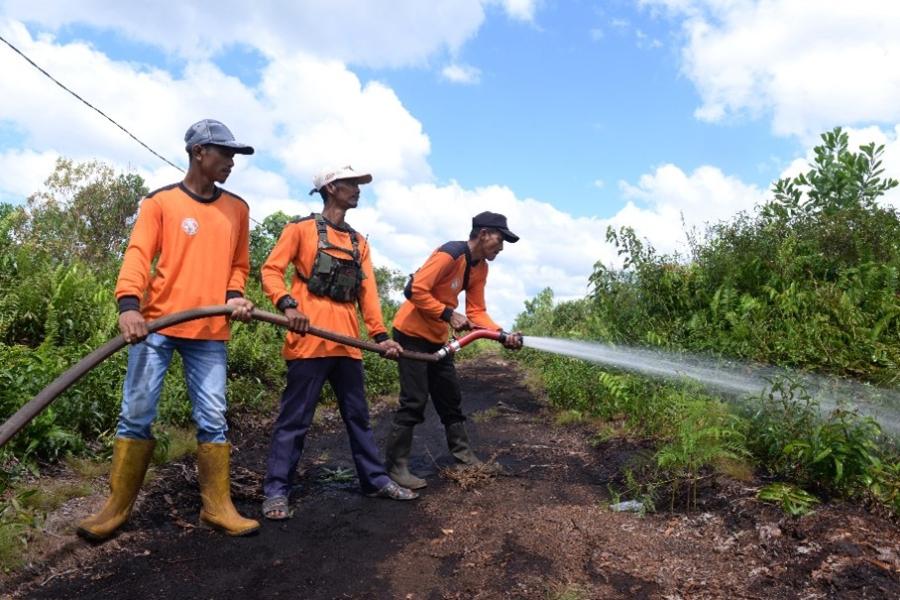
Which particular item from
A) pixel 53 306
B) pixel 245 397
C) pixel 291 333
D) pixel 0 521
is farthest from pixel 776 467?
pixel 53 306

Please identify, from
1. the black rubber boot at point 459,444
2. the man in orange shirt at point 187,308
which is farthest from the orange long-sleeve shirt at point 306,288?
the black rubber boot at point 459,444

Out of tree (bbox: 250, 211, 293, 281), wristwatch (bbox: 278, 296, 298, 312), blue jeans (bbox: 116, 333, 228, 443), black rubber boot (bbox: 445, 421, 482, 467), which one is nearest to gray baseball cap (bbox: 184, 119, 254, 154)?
wristwatch (bbox: 278, 296, 298, 312)

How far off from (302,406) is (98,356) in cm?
175

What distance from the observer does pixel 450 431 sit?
249 inches

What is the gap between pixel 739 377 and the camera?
6301 millimetres

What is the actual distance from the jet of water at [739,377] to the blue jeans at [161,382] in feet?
8.44

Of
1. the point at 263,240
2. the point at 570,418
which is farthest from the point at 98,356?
the point at 263,240

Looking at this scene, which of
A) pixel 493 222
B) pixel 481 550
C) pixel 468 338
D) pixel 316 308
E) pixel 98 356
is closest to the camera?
pixel 98 356

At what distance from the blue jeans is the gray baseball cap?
1.21 m

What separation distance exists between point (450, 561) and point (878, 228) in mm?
6476

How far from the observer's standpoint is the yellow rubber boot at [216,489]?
4543mm

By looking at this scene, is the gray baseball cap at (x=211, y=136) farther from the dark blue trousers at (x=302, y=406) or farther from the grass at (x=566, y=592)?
the grass at (x=566, y=592)

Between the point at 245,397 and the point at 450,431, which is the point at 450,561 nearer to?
the point at 450,431

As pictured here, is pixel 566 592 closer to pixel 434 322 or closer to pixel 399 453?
pixel 399 453
